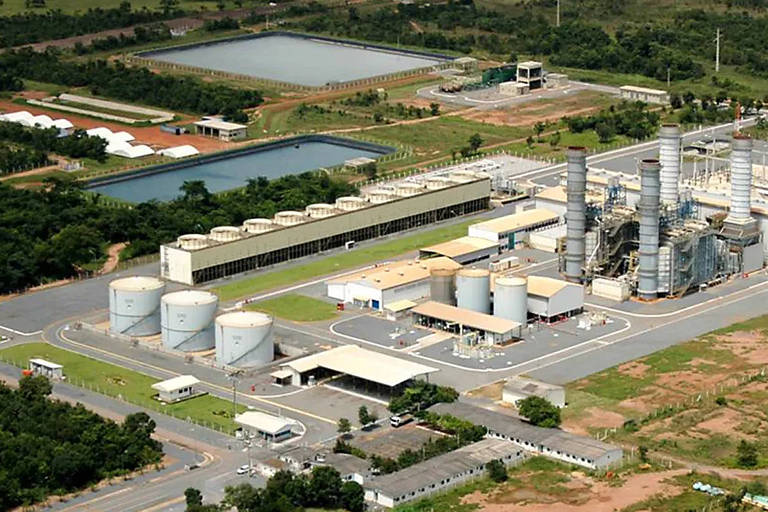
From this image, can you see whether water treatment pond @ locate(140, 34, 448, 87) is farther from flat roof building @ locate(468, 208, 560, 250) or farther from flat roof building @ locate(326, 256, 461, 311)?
flat roof building @ locate(326, 256, 461, 311)

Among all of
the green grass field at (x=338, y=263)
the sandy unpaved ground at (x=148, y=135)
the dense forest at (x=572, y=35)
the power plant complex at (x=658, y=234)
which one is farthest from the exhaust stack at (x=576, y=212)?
the dense forest at (x=572, y=35)

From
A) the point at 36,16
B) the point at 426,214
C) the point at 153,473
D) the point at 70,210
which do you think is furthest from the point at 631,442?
the point at 36,16

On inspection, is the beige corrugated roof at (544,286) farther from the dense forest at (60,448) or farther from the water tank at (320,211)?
the dense forest at (60,448)

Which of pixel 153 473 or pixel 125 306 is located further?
pixel 125 306

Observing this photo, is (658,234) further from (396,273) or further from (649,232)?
(396,273)

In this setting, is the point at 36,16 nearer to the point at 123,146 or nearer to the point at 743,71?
the point at 123,146

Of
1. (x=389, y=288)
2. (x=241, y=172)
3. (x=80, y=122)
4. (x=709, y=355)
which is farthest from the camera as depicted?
(x=80, y=122)
